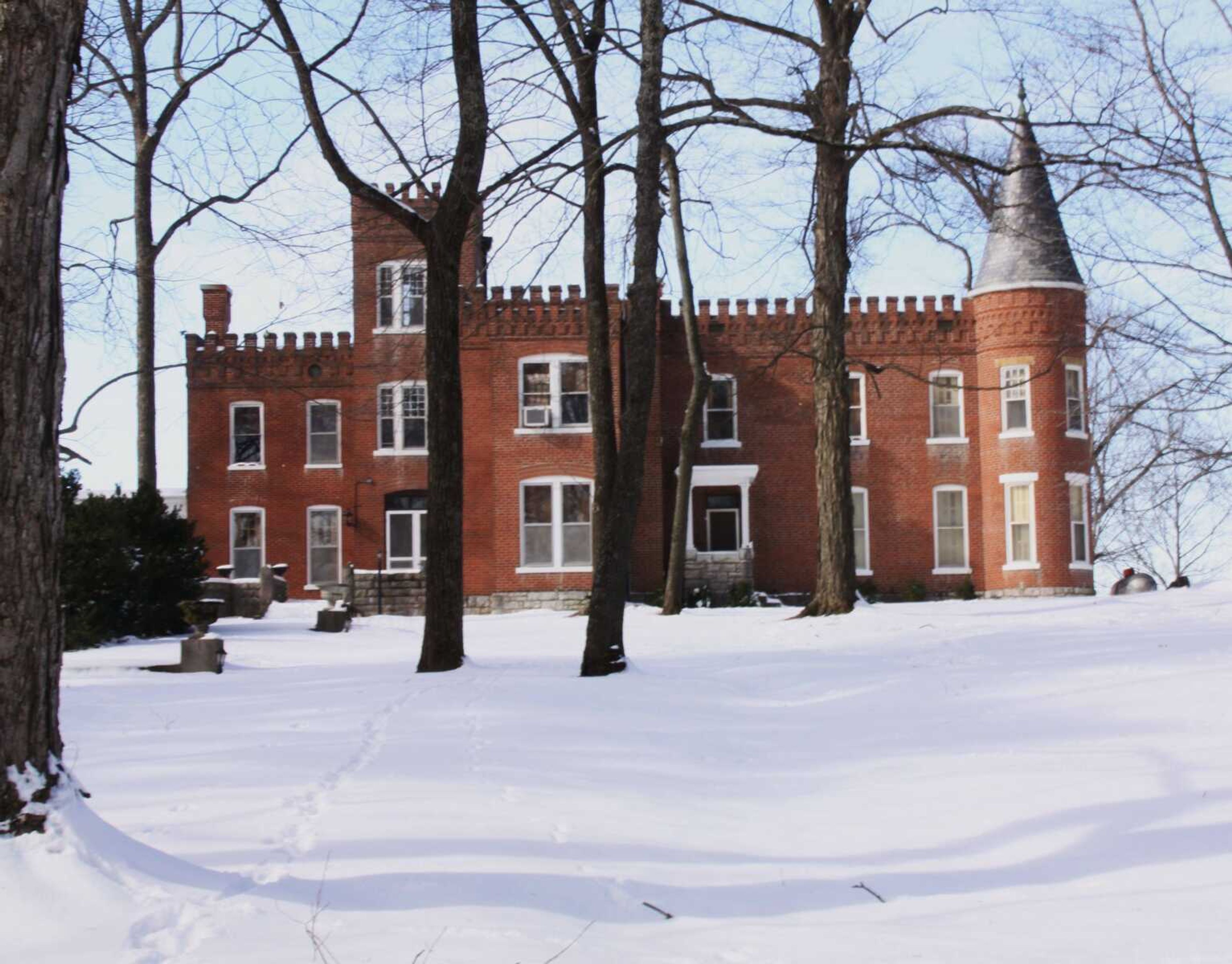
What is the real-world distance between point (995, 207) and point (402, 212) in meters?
6.82

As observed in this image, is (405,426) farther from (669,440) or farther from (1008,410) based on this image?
(1008,410)

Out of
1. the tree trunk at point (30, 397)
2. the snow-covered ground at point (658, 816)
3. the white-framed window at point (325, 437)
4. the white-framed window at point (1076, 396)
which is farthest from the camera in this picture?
the white-framed window at point (325, 437)

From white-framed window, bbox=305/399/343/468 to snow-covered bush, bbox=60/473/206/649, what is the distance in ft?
47.9

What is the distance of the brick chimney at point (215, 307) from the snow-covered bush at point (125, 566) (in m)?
17.2

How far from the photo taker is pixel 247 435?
116 ft

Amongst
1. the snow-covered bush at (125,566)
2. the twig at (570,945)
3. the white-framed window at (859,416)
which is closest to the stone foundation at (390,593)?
the snow-covered bush at (125,566)

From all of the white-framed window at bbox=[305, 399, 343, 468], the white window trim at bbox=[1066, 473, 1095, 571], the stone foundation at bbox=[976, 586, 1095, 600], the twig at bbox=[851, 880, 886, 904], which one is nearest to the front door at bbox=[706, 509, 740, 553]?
the stone foundation at bbox=[976, 586, 1095, 600]

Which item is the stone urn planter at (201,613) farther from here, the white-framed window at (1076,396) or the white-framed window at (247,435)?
the white-framed window at (1076,396)

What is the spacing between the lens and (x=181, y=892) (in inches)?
190

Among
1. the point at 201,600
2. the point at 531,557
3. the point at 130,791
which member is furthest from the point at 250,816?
the point at 531,557

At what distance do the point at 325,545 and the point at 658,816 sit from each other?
28.8 m

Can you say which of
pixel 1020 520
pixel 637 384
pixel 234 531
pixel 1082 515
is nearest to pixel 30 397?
pixel 637 384

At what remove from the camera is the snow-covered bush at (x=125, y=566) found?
681 inches

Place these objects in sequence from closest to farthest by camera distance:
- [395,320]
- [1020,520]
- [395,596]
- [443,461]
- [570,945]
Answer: [570,945] → [443,461] → [395,596] → [1020,520] → [395,320]
